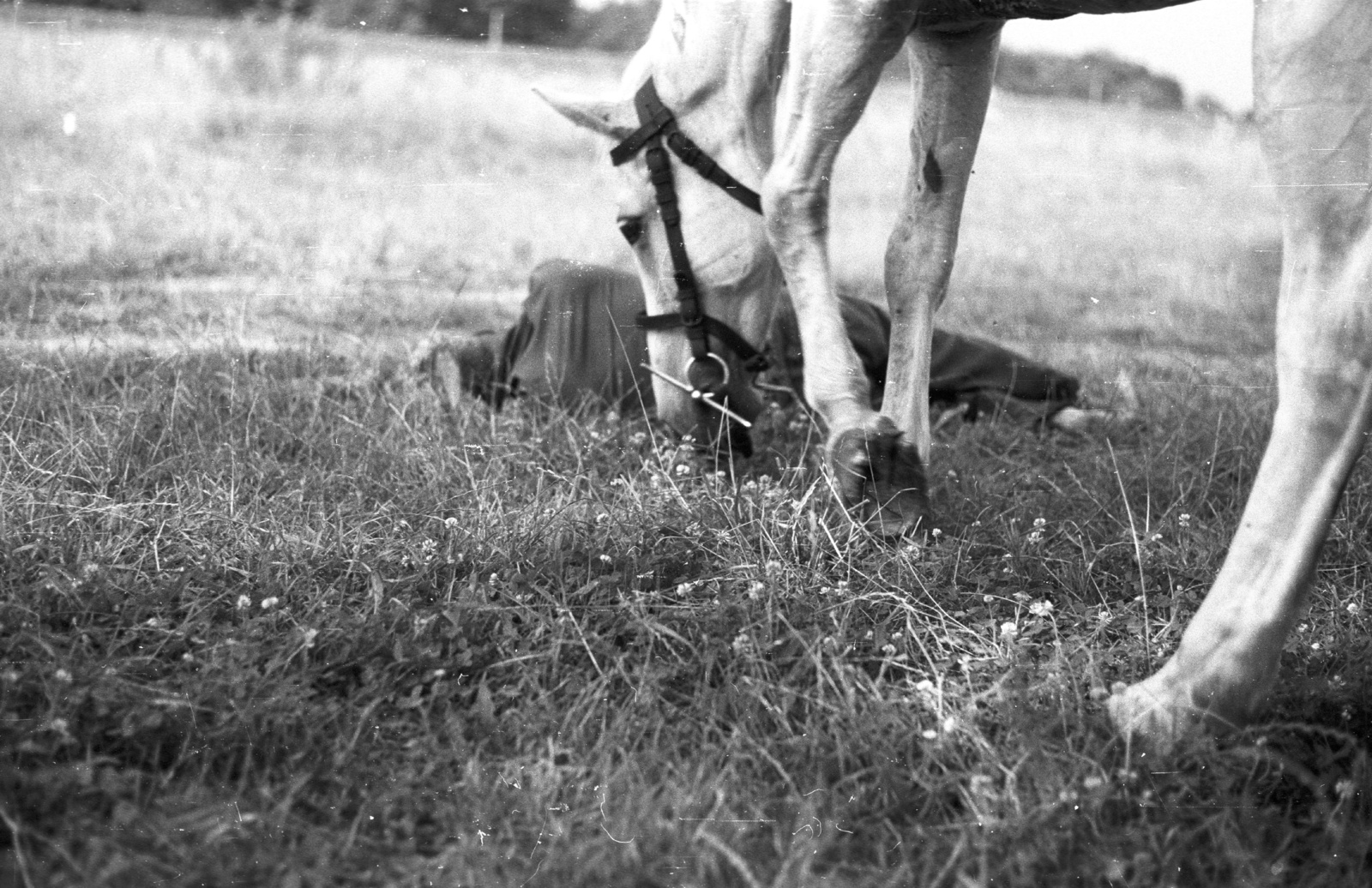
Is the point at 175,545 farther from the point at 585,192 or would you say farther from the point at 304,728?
the point at 585,192

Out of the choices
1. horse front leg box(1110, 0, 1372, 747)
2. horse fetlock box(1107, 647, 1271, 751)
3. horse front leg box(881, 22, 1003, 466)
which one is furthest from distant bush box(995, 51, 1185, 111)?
horse fetlock box(1107, 647, 1271, 751)

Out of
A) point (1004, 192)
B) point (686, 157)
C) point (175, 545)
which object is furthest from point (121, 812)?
Answer: point (1004, 192)

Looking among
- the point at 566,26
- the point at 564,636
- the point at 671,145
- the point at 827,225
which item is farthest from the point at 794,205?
the point at 566,26

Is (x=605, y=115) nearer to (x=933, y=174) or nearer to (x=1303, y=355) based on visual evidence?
(x=933, y=174)

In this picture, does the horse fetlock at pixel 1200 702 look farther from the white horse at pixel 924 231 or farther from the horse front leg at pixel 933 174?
the horse front leg at pixel 933 174

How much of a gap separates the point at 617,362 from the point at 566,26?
58.6 inches

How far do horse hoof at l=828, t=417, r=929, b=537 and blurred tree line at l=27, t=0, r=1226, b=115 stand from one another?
1.76 m

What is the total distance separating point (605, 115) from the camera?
11.8ft

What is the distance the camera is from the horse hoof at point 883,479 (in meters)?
2.83

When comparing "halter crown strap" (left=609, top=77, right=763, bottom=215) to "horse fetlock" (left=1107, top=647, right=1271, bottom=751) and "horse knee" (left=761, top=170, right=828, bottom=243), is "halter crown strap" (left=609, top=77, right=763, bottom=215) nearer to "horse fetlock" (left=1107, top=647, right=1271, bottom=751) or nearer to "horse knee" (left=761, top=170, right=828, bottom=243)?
"horse knee" (left=761, top=170, right=828, bottom=243)

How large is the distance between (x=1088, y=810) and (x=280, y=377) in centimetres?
299

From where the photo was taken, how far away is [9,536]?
8.16 feet

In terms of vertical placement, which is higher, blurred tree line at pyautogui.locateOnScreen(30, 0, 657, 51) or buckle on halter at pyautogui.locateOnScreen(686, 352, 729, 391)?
blurred tree line at pyautogui.locateOnScreen(30, 0, 657, 51)

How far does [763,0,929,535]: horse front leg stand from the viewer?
286cm
